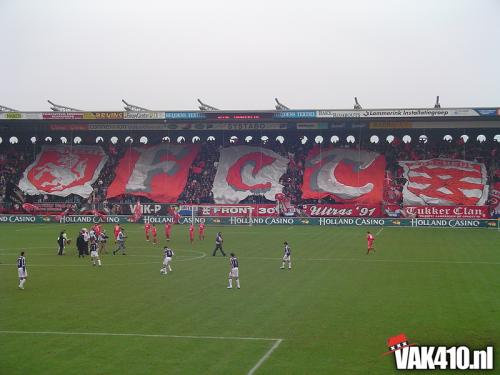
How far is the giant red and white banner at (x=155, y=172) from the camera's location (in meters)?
79.4

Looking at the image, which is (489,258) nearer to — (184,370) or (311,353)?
(311,353)

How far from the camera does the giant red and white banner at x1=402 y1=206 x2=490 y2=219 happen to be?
69.1m

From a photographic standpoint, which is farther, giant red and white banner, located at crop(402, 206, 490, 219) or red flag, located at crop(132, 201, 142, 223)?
red flag, located at crop(132, 201, 142, 223)

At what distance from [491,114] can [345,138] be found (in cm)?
1797

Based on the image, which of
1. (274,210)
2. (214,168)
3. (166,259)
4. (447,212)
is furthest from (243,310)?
(214,168)

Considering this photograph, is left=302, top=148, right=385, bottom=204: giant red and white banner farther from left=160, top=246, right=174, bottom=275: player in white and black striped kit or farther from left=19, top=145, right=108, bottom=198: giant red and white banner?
left=160, top=246, right=174, bottom=275: player in white and black striped kit

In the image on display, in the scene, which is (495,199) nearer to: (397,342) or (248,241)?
(248,241)

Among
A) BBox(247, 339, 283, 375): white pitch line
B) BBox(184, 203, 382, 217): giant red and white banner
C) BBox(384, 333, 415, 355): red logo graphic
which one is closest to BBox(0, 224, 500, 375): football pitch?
BBox(247, 339, 283, 375): white pitch line

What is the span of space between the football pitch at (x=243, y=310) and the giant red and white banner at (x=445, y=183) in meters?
27.6

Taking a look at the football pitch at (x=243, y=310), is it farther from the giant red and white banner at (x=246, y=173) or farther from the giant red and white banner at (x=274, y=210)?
the giant red and white banner at (x=246, y=173)

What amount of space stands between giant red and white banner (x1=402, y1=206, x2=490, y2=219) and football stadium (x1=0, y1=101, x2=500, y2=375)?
21 centimetres

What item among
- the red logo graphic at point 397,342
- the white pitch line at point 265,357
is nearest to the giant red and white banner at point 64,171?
the white pitch line at point 265,357

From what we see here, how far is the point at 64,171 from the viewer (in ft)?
270

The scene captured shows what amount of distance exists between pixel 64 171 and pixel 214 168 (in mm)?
18979
